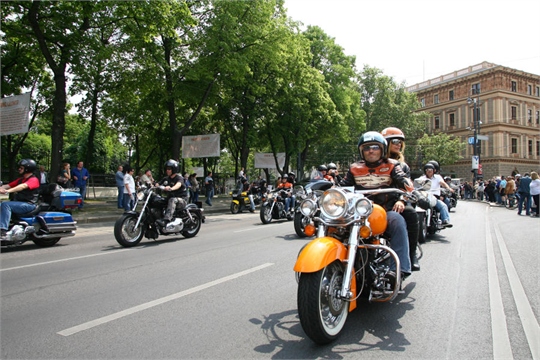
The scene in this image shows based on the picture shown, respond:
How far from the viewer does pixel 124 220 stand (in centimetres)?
851

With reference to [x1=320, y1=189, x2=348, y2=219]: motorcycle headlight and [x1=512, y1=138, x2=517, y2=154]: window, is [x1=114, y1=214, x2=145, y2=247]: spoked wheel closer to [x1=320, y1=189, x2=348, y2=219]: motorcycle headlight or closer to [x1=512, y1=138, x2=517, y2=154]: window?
[x1=320, y1=189, x2=348, y2=219]: motorcycle headlight

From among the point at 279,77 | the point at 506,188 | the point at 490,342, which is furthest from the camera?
the point at 279,77

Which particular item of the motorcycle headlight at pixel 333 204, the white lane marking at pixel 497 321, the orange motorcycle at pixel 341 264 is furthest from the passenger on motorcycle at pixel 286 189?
the motorcycle headlight at pixel 333 204

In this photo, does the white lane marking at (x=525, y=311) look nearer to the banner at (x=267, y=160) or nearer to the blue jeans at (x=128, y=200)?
the blue jeans at (x=128, y=200)

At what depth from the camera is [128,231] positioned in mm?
8594

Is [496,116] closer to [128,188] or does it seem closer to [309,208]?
[128,188]

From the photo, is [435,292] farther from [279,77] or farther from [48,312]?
[279,77]

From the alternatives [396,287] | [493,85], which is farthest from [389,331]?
[493,85]

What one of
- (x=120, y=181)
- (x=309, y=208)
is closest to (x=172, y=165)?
(x=309, y=208)

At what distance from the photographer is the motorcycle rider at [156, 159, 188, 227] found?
8984 mm

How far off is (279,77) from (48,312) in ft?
78.5

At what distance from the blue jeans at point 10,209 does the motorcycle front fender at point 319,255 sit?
22.5 feet

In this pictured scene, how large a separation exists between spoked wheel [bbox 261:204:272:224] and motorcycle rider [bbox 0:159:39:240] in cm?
682

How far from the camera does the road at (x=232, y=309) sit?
10.7ft
